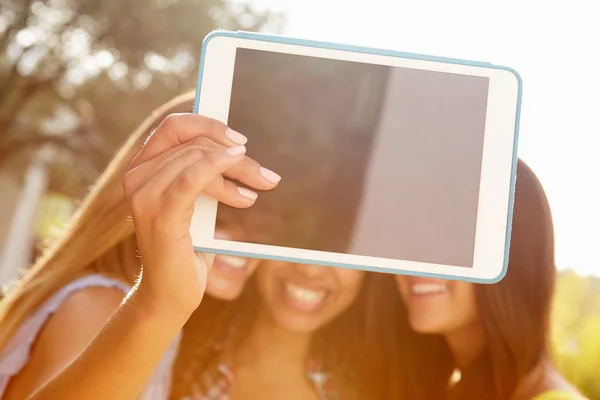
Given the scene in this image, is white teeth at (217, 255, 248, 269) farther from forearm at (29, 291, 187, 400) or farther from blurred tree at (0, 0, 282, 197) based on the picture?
blurred tree at (0, 0, 282, 197)

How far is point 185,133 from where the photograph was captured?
1331 mm

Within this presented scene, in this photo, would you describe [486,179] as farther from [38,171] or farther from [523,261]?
[38,171]

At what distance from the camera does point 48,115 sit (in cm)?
1408

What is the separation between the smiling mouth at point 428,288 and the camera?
7.33 ft

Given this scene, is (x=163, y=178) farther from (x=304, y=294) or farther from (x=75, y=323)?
(x=304, y=294)

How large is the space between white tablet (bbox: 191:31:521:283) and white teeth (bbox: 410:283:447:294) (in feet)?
2.63

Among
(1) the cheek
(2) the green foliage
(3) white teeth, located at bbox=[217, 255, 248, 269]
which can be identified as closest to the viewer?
(3) white teeth, located at bbox=[217, 255, 248, 269]

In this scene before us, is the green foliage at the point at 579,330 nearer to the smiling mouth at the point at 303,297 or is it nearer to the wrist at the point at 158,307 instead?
the smiling mouth at the point at 303,297

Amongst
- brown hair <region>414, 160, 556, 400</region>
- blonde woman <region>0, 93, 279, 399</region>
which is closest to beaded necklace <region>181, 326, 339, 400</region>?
brown hair <region>414, 160, 556, 400</region>

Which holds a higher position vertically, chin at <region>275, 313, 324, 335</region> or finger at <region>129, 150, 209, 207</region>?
finger at <region>129, 150, 209, 207</region>

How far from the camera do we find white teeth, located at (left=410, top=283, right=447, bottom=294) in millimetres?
2234

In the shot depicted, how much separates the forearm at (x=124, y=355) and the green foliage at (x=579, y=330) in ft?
9.89

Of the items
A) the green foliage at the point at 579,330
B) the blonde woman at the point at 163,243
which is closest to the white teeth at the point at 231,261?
the blonde woman at the point at 163,243

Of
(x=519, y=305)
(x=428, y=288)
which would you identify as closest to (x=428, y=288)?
(x=428, y=288)
